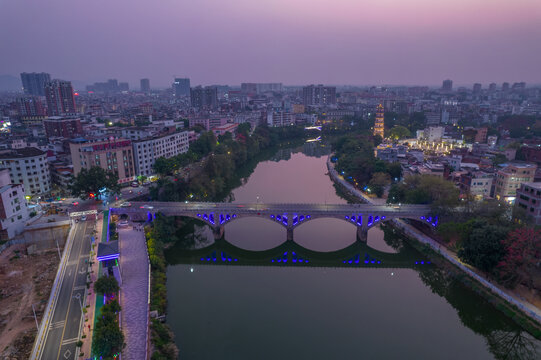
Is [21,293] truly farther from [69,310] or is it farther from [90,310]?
[90,310]

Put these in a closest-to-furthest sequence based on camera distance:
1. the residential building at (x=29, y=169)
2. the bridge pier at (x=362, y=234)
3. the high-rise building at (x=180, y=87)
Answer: the bridge pier at (x=362, y=234), the residential building at (x=29, y=169), the high-rise building at (x=180, y=87)

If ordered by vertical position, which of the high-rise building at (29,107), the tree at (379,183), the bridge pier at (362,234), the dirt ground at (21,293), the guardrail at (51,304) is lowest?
the bridge pier at (362,234)

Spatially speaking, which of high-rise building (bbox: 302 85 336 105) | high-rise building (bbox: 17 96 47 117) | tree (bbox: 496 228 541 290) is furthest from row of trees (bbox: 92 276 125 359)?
high-rise building (bbox: 302 85 336 105)

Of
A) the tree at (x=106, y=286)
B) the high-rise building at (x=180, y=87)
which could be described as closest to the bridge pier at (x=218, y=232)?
A: the tree at (x=106, y=286)

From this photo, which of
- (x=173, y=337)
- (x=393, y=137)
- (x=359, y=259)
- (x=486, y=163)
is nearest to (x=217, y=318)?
(x=173, y=337)

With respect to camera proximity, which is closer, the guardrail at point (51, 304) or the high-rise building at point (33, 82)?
the guardrail at point (51, 304)

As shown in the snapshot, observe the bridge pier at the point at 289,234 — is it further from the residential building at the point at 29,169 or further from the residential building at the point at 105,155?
the residential building at the point at 29,169

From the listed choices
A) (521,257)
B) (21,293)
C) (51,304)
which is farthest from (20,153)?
(521,257)
